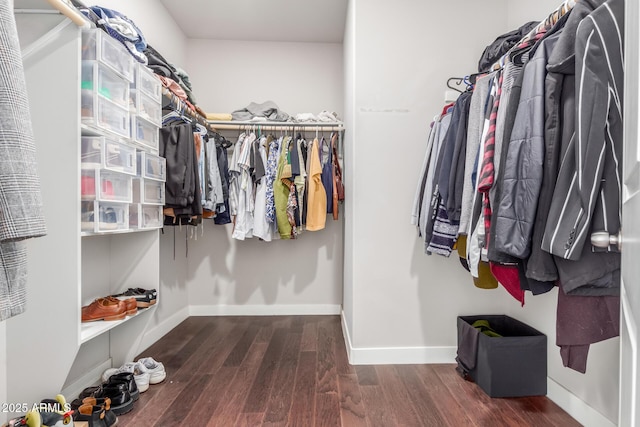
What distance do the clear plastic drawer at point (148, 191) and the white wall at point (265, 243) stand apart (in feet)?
4.17

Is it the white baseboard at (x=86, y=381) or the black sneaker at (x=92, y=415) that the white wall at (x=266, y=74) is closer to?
the white baseboard at (x=86, y=381)

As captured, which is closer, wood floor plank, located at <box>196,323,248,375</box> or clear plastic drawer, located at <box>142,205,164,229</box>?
clear plastic drawer, located at <box>142,205,164,229</box>

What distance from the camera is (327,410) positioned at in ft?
5.08

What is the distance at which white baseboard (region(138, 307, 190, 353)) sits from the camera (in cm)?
231

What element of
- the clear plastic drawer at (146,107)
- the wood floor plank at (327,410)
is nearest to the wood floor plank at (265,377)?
the wood floor plank at (327,410)

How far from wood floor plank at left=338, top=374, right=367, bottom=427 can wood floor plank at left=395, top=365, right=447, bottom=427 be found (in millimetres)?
257

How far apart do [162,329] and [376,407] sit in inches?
69.9

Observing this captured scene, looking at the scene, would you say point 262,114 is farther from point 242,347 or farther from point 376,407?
point 376,407

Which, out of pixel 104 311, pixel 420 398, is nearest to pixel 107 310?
pixel 104 311

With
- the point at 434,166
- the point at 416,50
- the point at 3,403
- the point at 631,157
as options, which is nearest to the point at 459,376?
the point at 434,166

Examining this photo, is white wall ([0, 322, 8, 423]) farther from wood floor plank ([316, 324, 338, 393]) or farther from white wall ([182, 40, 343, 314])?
white wall ([182, 40, 343, 314])

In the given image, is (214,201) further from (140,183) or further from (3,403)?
(3,403)

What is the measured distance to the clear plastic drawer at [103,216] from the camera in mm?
1369

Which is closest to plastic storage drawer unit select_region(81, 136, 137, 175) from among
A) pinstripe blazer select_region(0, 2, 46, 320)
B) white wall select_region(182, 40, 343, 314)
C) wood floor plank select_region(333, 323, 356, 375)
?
pinstripe blazer select_region(0, 2, 46, 320)
